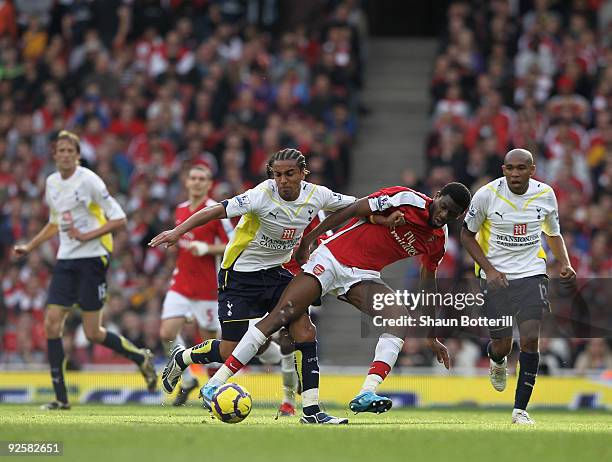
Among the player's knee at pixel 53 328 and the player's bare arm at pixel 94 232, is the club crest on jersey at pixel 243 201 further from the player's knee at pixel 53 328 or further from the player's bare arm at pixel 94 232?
the player's knee at pixel 53 328

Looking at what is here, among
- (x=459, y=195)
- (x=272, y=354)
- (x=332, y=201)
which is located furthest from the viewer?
(x=272, y=354)

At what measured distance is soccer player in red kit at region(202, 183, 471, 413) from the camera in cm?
1134

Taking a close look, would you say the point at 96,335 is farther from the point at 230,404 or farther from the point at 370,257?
the point at 230,404

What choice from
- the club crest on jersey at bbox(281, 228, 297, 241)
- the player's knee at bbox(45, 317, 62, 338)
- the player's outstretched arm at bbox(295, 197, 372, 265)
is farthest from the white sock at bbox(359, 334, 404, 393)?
the player's knee at bbox(45, 317, 62, 338)

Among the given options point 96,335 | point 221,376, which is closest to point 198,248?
point 96,335

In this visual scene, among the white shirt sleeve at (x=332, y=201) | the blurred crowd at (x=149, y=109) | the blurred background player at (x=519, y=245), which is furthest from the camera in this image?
the blurred crowd at (x=149, y=109)

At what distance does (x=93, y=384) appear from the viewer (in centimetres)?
1723

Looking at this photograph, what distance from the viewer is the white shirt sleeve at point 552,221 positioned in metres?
12.5

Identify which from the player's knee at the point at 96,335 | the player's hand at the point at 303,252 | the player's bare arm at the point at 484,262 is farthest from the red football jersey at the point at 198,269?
the player's bare arm at the point at 484,262

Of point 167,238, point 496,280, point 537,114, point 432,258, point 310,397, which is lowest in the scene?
point 310,397

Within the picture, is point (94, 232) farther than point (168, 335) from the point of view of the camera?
No

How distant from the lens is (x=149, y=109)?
23.1 m

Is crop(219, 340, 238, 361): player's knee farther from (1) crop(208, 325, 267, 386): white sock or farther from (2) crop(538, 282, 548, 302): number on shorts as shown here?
(2) crop(538, 282, 548, 302): number on shorts

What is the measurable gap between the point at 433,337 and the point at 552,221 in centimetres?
167
